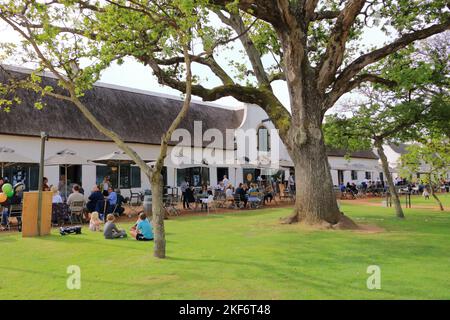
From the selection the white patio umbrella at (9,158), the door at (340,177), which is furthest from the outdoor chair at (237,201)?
the door at (340,177)

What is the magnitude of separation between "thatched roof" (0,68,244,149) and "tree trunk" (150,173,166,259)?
45.4 ft

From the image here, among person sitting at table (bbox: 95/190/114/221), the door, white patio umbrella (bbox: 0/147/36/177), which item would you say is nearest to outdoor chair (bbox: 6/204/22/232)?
white patio umbrella (bbox: 0/147/36/177)

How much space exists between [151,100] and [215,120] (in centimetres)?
548

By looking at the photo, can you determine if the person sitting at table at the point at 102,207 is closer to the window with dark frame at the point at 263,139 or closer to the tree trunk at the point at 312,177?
the tree trunk at the point at 312,177

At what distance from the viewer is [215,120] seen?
30.4 meters

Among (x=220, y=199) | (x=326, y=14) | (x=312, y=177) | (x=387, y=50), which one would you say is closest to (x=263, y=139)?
(x=220, y=199)

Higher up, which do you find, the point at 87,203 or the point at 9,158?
the point at 9,158

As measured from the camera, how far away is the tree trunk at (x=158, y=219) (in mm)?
7543

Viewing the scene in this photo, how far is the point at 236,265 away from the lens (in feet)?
22.4

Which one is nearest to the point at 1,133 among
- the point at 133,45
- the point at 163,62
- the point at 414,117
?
the point at 163,62

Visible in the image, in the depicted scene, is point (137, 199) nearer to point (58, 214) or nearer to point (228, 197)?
point (228, 197)

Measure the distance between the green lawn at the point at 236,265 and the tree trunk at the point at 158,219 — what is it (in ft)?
0.89

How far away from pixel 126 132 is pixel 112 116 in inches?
53.9
